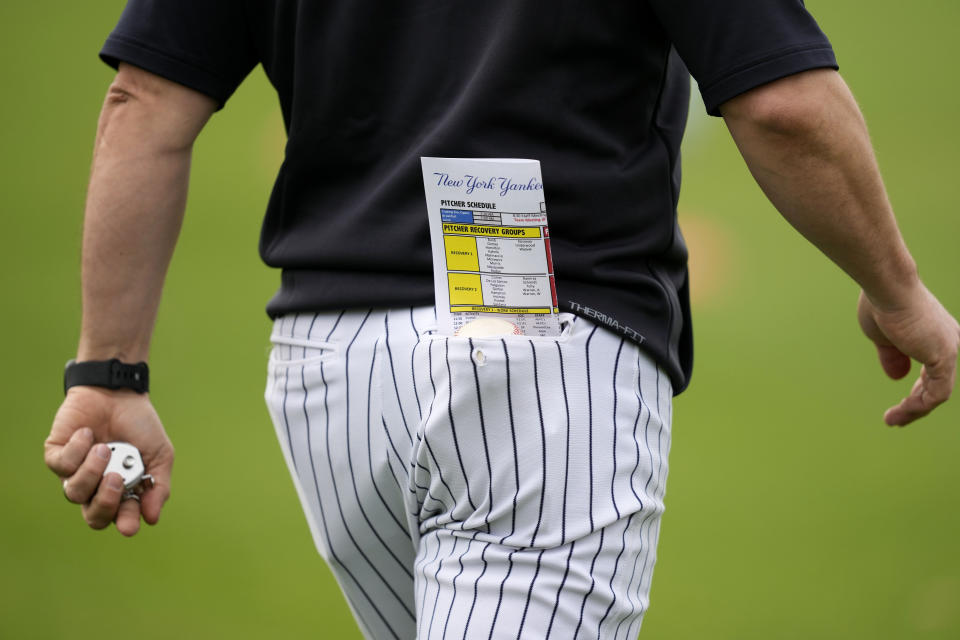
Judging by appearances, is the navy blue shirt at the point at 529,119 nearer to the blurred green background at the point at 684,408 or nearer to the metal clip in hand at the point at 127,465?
the metal clip in hand at the point at 127,465

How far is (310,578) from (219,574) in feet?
0.73

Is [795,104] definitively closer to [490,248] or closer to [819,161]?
[819,161]

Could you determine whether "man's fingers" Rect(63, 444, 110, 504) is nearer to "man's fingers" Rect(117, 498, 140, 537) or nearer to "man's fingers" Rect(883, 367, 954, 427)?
"man's fingers" Rect(117, 498, 140, 537)

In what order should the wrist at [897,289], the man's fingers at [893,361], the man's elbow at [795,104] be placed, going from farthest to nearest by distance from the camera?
the man's fingers at [893,361], the wrist at [897,289], the man's elbow at [795,104]

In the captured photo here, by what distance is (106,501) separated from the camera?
2.97ft

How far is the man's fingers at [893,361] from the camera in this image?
105cm

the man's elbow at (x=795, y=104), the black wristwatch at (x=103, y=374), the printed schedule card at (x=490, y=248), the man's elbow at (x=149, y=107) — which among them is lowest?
the black wristwatch at (x=103, y=374)

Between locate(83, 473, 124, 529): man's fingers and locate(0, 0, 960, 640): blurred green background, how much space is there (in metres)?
1.49

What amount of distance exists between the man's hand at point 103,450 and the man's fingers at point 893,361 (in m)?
0.75

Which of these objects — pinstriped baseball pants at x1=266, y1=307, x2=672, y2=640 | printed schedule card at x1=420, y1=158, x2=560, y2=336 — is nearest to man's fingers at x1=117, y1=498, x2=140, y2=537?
pinstriped baseball pants at x1=266, y1=307, x2=672, y2=640

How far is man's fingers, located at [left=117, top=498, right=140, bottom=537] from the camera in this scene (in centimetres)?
92

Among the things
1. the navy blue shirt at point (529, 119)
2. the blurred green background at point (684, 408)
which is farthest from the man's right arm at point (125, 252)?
the blurred green background at point (684, 408)

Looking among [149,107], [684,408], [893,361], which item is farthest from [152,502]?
[684,408]

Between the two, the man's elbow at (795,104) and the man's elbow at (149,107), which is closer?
the man's elbow at (795,104)
